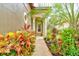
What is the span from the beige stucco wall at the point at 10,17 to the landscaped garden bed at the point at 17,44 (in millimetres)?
95

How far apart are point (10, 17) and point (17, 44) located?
44 cm

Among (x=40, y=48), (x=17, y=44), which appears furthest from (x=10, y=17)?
(x=40, y=48)

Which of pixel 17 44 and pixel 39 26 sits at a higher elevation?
pixel 39 26

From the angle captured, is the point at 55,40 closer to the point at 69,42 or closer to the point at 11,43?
the point at 69,42

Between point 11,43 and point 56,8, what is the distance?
895 millimetres

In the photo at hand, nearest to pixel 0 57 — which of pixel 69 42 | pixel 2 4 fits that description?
pixel 2 4

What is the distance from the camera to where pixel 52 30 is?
3924 millimetres

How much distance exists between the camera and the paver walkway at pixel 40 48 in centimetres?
390

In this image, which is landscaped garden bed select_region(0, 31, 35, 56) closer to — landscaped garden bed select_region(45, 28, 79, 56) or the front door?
the front door

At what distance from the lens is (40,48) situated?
3.91 m

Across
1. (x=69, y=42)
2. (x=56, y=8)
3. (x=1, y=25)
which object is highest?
(x=56, y=8)

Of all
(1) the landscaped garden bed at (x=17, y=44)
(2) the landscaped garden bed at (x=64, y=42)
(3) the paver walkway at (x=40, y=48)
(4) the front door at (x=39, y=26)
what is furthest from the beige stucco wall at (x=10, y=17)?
(2) the landscaped garden bed at (x=64, y=42)

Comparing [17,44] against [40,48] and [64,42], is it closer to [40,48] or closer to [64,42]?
[40,48]

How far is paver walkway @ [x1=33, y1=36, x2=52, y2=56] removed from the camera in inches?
154
